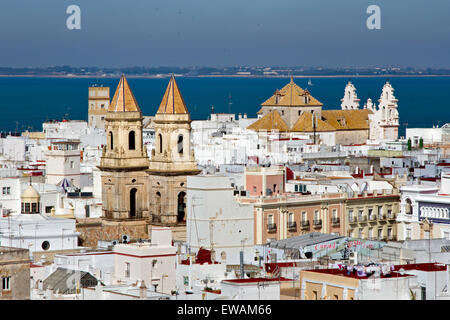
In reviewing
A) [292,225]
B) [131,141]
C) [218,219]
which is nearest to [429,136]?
[131,141]

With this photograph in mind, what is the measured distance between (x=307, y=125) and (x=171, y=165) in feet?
123

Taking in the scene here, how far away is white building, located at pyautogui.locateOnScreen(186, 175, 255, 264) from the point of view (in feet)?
146

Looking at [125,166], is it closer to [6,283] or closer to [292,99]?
[6,283]

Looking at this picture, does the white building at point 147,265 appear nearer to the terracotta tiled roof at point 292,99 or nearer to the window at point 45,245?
the window at point 45,245

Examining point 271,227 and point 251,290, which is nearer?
point 251,290

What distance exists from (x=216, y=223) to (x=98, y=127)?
5986cm

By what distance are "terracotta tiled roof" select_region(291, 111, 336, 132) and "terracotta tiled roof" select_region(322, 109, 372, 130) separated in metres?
0.96

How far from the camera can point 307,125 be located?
86.4 metres

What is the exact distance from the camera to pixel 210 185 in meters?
44.9

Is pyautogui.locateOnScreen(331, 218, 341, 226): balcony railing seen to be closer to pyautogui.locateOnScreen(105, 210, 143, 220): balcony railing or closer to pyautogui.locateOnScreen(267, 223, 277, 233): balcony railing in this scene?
pyautogui.locateOnScreen(267, 223, 277, 233): balcony railing

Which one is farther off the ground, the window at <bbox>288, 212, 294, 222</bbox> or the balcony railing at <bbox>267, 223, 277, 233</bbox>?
the window at <bbox>288, 212, 294, 222</bbox>

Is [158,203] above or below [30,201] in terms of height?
below

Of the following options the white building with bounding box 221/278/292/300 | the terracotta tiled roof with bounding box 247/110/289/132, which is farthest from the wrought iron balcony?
the terracotta tiled roof with bounding box 247/110/289/132
